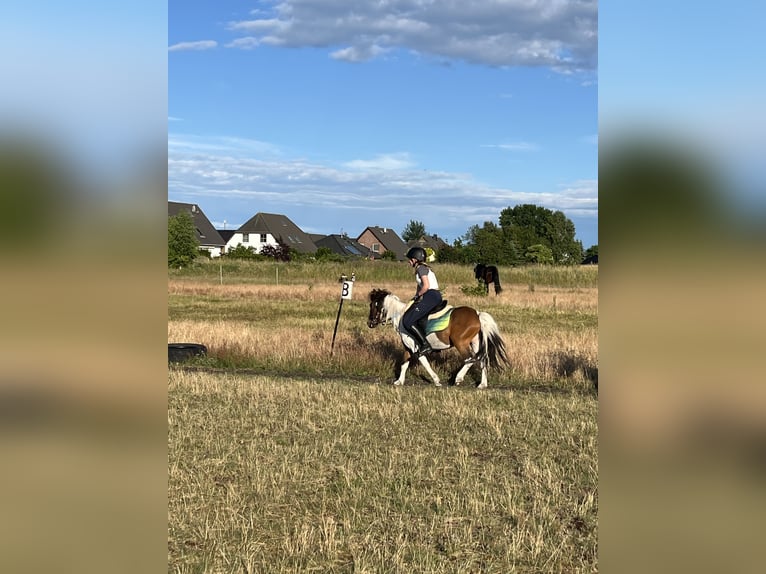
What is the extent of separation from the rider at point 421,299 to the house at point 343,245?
292 feet

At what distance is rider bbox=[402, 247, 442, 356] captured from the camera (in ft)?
42.9

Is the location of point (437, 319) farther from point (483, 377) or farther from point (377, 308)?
point (377, 308)

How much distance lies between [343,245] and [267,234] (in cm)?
1333

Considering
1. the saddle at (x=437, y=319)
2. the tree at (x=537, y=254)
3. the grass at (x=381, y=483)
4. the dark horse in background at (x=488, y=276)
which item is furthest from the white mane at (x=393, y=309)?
the tree at (x=537, y=254)

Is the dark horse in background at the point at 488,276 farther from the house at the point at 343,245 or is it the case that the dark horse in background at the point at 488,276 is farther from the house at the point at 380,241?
the house at the point at 380,241

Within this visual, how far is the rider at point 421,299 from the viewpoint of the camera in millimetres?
13086

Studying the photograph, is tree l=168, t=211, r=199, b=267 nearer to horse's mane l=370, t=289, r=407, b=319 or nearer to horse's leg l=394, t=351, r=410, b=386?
horse's mane l=370, t=289, r=407, b=319

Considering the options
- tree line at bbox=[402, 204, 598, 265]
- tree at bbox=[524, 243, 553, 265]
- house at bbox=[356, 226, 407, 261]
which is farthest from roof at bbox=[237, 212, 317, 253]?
tree at bbox=[524, 243, 553, 265]

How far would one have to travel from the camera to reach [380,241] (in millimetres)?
117375

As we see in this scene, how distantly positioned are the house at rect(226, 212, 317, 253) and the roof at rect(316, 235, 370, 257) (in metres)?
2.93

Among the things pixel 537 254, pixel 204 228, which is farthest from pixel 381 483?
pixel 204 228
